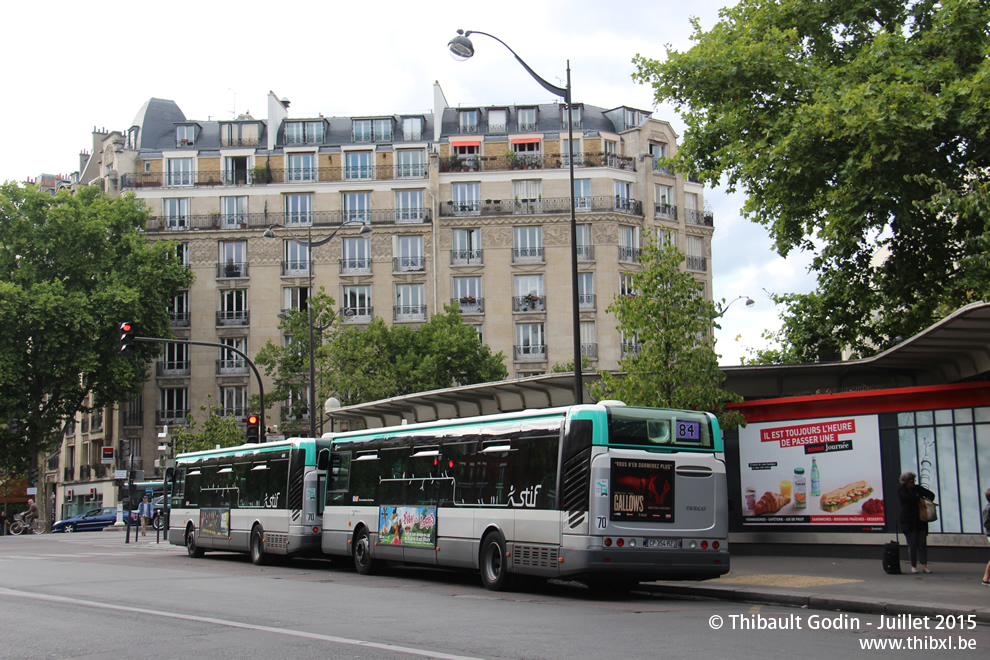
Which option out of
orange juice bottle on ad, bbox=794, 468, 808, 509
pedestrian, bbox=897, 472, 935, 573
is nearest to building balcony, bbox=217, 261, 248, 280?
orange juice bottle on ad, bbox=794, 468, 808, 509

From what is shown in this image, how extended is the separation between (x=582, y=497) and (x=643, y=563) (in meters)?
1.25

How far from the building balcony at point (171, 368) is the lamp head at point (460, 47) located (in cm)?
4901

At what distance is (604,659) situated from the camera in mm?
8617

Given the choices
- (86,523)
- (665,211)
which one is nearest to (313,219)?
(665,211)

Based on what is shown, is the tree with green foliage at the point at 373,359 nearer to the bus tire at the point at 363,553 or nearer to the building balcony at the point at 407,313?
the building balcony at the point at 407,313

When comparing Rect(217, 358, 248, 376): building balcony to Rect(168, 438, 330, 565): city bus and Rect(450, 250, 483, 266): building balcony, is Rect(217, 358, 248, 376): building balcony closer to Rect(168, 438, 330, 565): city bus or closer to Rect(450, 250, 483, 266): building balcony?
Rect(450, 250, 483, 266): building balcony

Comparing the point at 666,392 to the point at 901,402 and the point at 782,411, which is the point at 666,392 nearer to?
the point at 782,411

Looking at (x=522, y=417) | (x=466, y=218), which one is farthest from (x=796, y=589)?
(x=466, y=218)

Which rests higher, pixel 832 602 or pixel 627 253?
pixel 627 253

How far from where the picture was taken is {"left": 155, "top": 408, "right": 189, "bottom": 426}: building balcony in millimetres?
64875

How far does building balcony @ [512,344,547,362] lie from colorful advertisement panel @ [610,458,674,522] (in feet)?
153

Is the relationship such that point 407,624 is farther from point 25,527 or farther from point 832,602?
point 25,527

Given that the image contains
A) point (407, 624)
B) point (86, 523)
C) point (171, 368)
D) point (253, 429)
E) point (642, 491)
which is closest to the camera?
point (407, 624)

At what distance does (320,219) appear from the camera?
213 ft
